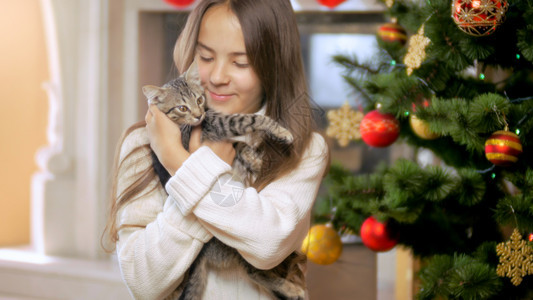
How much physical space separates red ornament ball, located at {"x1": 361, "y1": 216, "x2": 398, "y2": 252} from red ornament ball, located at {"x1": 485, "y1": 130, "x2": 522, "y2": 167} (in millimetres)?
356

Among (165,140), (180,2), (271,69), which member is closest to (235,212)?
(165,140)

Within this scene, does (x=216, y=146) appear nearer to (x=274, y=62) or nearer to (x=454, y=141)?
(x=274, y=62)

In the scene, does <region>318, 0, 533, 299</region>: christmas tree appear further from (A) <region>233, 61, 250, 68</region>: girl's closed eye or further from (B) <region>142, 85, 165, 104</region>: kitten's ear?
(B) <region>142, 85, 165, 104</region>: kitten's ear

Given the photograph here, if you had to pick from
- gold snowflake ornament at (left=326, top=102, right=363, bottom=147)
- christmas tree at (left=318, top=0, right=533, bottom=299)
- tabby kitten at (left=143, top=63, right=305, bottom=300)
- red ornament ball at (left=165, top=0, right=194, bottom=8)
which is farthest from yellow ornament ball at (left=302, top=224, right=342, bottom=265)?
red ornament ball at (left=165, top=0, right=194, bottom=8)

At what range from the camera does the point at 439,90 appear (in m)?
1.25

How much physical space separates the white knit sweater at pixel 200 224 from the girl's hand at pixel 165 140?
0.14ft

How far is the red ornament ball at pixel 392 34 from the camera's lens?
144 centimetres

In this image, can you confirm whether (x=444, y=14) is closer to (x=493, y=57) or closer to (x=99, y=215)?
(x=493, y=57)

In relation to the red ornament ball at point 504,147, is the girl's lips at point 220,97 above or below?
above

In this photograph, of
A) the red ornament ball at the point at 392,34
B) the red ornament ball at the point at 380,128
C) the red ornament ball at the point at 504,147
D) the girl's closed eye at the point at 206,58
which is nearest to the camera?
the girl's closed eye at the point at 206,58

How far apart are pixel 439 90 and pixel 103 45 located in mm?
1449

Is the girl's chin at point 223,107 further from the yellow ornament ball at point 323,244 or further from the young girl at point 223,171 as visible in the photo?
the yellow ornament ball at point 323,244

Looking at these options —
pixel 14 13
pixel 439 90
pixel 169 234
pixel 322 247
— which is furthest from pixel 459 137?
pixel 14 13

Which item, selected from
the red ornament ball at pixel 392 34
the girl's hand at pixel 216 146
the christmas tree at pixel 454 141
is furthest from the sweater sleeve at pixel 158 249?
the red ornament ball at pixel 392 34
